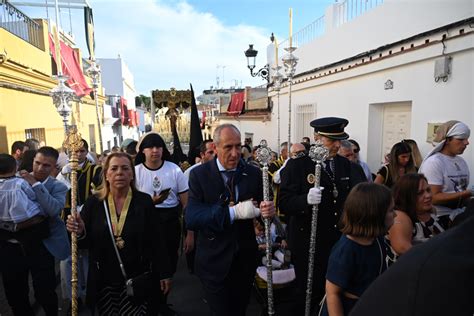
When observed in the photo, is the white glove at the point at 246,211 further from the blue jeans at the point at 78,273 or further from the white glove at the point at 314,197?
the blue jeans at the point at 78,273

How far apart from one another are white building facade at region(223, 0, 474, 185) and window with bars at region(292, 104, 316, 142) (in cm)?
13

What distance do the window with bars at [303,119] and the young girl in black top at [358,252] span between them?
8287mm

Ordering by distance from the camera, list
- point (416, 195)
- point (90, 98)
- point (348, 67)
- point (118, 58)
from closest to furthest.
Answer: point (416, 195) → point (348, 67) → point (90, 98) → point (118, 58)

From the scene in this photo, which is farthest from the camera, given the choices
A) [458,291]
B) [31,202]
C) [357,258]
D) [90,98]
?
[90,98]

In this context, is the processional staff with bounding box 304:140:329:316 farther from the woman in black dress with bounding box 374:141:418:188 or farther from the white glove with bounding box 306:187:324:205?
the woman in black dress with bounding box 374:141:418:188

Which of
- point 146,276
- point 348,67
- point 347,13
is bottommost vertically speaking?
point 146,276

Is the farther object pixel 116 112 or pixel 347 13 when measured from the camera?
pixel 116 112

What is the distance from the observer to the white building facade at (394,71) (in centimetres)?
478

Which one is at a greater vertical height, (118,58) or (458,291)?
(118,58)

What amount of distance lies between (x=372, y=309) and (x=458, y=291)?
0.20 metres

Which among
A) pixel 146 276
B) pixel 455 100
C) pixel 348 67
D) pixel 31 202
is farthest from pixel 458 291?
pixel 348 67

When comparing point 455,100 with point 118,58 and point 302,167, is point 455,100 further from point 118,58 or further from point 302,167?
point 118,58

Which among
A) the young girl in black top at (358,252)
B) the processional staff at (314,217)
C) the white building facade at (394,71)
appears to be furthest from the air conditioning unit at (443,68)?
the young girl in black top at (358,252)

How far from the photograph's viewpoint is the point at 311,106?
10164mm
